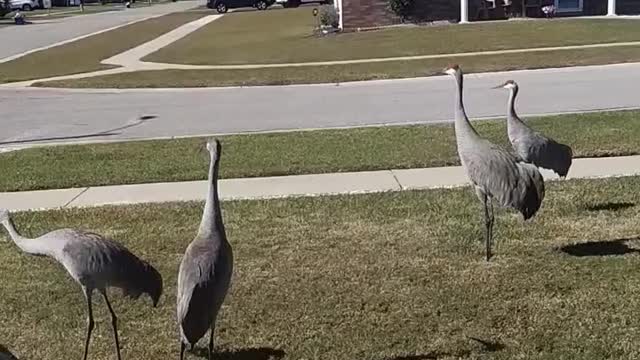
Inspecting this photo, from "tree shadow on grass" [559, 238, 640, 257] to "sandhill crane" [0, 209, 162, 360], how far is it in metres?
3.62

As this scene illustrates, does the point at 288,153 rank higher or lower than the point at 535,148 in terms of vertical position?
lower

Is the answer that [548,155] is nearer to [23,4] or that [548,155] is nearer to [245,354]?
[245,354]

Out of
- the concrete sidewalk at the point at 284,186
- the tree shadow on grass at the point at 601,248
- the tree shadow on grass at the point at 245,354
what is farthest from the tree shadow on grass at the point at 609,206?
the tree shadow on grass at the point at 245,354

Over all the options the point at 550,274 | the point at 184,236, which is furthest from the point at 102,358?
the point at 550,274

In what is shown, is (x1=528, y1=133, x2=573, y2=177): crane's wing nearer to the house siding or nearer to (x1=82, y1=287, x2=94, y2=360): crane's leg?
(x1=82, y1=287, x2=94, y2=360): crane's leg

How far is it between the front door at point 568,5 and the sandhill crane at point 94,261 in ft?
122

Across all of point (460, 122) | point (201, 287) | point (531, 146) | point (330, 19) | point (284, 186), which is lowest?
point (330, 19)

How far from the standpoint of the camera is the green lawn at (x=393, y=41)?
92.2 ft

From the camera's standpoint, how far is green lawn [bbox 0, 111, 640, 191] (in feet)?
36.5

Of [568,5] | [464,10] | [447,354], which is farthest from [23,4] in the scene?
[447,354]

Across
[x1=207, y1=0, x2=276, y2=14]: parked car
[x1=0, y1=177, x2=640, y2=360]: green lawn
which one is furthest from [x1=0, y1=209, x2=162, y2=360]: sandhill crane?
[x1=207, y1=0, x2=276, y2=14]: parked car

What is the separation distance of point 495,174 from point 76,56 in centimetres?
2802

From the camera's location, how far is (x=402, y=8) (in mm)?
37812

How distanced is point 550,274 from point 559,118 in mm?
7786
